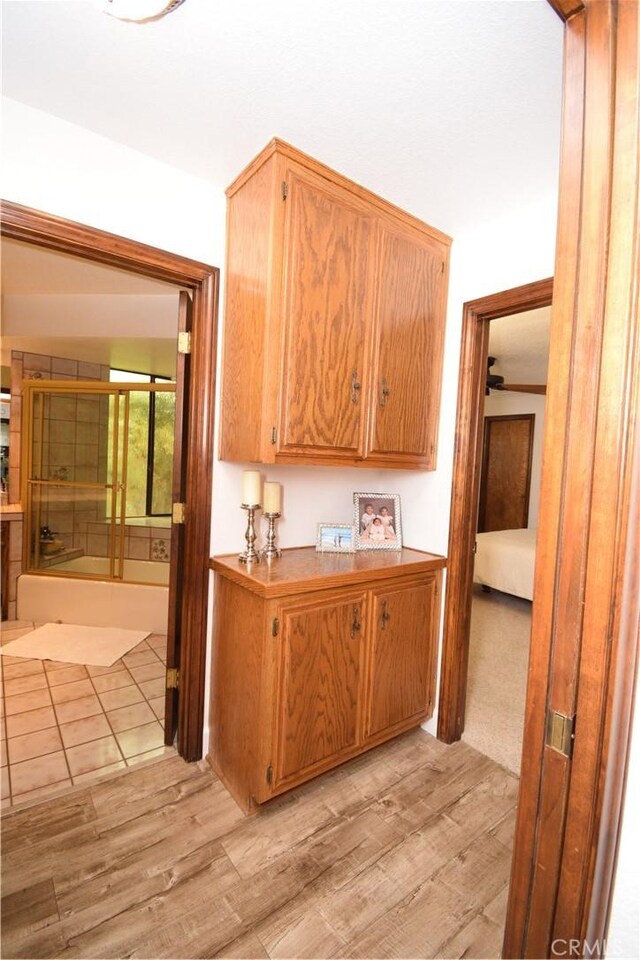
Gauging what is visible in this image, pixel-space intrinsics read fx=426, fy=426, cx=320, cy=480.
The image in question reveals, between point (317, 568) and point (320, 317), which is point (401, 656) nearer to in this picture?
point (317, 568)

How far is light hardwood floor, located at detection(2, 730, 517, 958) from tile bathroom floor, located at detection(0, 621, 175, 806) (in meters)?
0.16

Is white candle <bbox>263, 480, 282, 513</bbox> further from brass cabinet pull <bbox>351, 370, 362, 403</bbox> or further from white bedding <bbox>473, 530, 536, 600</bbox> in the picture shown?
white bedding <bbox>473, 530, 536, 600</bbox>

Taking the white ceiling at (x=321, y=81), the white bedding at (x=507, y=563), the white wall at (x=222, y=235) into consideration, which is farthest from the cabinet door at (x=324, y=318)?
the white bedding at (x=507, y=563)

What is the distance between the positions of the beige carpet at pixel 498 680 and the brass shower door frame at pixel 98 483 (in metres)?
2.62

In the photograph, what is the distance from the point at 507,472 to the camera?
20.4 feet

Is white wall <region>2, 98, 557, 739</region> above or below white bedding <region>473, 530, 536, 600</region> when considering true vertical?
above

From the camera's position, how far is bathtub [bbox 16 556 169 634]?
3.33 m

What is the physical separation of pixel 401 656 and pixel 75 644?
244cm

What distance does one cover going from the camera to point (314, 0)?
39.8 inches

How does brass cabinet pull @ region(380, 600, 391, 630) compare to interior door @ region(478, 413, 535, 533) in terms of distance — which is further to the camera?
interior door @ region(478, 413, 535, 533)

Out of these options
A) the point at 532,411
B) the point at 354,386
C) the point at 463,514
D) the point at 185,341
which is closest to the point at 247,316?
the point at 185,341

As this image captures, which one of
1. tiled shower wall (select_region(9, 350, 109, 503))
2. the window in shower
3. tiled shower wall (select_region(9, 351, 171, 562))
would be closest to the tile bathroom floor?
tiled shower wall (select_region(9, 351, 171, 562))

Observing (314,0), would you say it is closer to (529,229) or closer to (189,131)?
(189,131)

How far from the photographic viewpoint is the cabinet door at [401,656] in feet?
6.17
